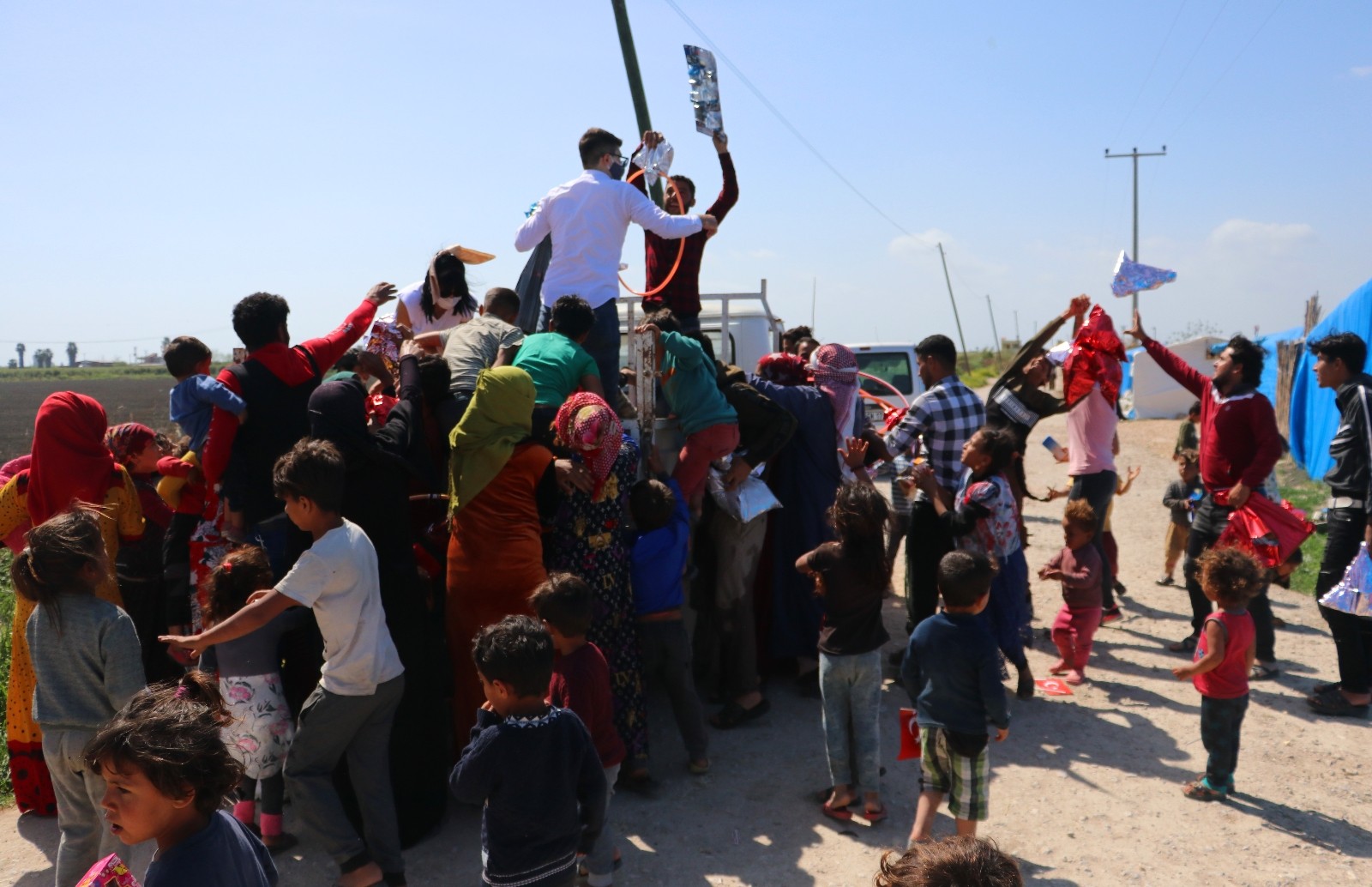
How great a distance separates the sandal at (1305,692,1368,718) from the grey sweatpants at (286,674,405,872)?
16.9 feet

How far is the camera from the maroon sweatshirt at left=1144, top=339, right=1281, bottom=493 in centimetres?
607

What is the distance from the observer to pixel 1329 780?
16.4ft

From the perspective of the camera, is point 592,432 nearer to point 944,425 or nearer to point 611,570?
point 611,570

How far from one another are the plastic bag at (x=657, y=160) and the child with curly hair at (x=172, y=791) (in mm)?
5328

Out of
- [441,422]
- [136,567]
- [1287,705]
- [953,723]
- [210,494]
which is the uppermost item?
[441,422]

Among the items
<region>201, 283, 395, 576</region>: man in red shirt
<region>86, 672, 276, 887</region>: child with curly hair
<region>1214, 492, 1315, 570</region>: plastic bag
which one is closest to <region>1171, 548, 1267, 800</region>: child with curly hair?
<region>1214, 492, 1315, 570</region>: plastic bag

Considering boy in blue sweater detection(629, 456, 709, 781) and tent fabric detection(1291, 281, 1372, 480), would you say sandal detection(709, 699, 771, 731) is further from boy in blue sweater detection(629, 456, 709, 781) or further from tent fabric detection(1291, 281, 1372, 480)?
tent fabric detection(1291, 281, 1372, 480)

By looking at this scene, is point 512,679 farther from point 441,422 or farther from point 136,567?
point 136,567

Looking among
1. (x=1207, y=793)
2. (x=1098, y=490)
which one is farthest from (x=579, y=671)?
(x=1098, y=490)

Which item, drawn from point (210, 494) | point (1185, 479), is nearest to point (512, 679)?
point (210, 494)

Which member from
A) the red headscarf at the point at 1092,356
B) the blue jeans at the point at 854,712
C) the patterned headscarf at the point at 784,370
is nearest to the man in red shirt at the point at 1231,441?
the red headscarf at the point at 1092,356

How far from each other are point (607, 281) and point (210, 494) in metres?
2.42

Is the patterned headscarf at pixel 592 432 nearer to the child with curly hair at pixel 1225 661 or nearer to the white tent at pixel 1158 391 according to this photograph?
the child with curly hair at pixel 1225 661

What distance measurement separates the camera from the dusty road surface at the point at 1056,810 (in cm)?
416
